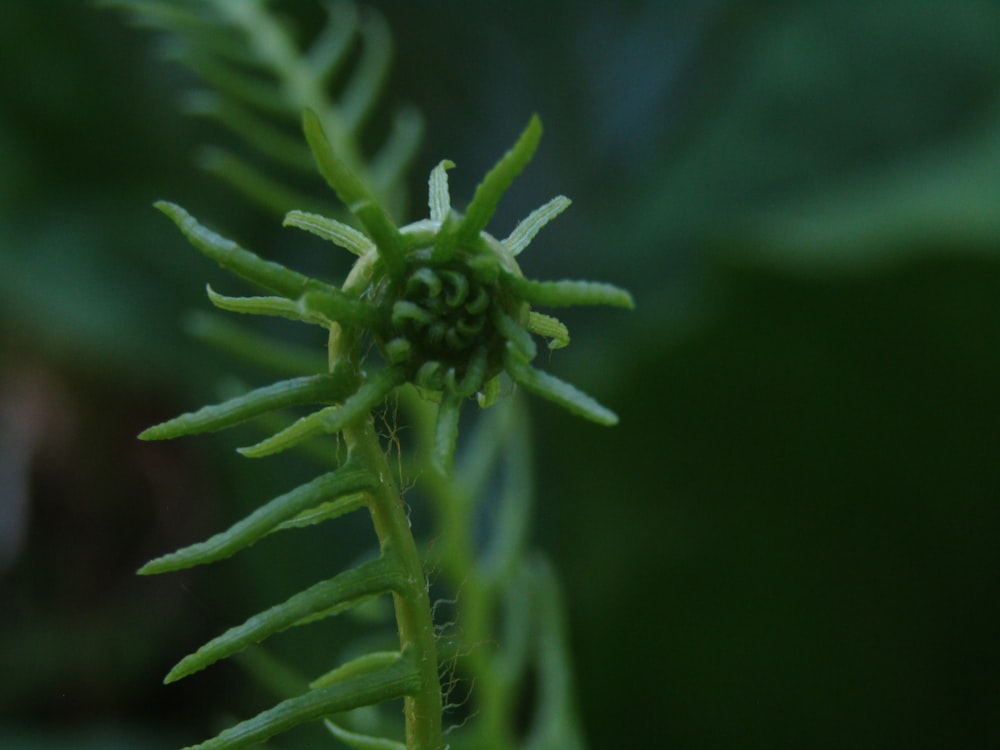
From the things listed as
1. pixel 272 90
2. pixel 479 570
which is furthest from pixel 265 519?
pixel 272 90

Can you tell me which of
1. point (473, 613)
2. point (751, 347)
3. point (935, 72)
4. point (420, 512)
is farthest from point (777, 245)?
point (935, 72)

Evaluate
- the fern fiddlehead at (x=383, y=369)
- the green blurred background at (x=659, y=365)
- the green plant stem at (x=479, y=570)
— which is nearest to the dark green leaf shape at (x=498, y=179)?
the fern fiddlehead at (x=383, y=369)

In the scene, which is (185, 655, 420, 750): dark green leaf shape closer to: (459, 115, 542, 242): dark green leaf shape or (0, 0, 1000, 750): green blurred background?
(459, 115, 542, 242): dark green leaf shape

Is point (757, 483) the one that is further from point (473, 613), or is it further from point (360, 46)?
point (360, 46)

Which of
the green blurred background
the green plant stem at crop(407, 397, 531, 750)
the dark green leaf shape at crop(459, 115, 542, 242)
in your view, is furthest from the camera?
the green blurred background

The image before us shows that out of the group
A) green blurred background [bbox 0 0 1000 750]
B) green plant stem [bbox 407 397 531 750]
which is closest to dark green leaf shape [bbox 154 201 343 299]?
green plant stem [bbox 407 397 531 750]

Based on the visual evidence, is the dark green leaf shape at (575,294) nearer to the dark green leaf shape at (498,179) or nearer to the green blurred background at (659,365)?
the dark green leaf shape at (498,179)

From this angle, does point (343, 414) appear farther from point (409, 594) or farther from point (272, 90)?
point (272, 90)
